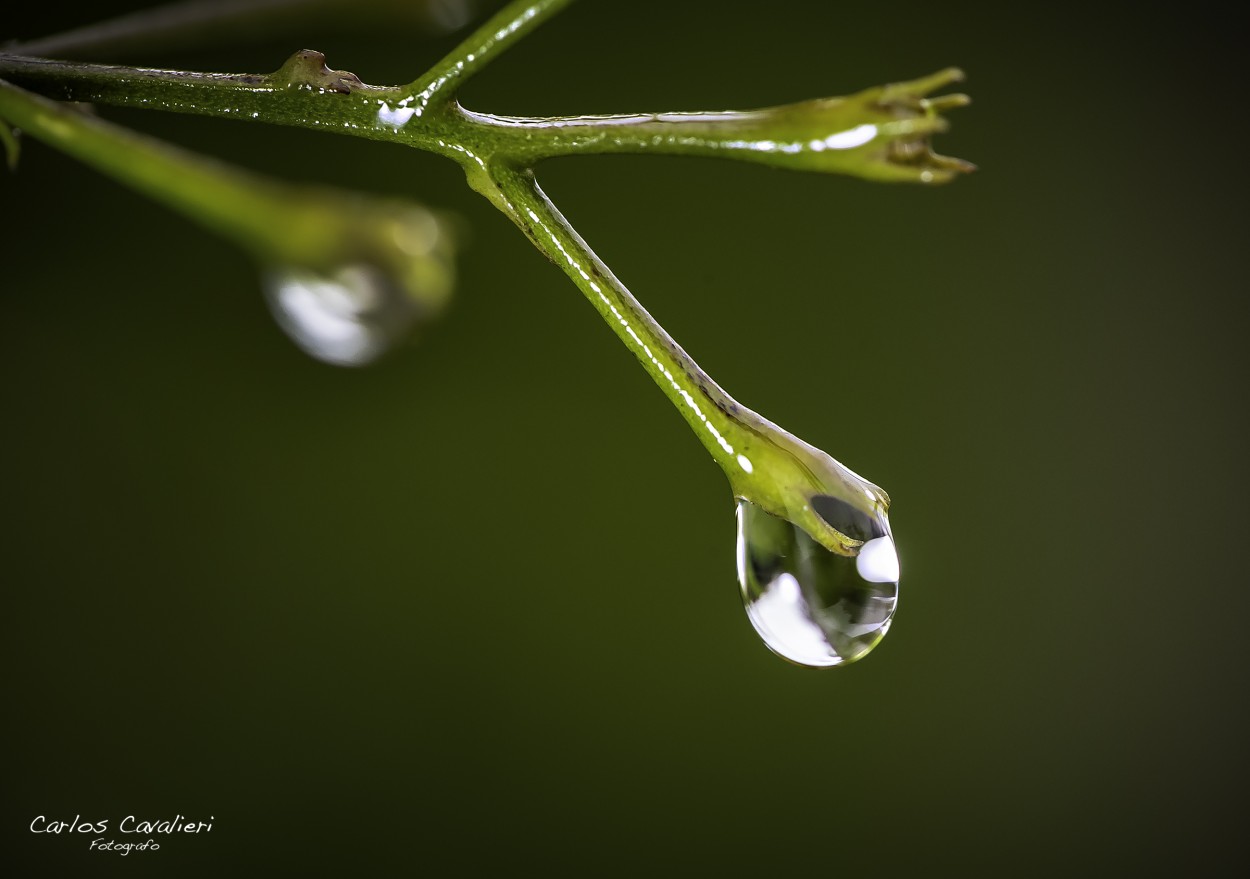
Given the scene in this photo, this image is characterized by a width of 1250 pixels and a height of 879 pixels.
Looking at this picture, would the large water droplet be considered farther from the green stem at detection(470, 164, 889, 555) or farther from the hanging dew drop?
the hanging dew drop

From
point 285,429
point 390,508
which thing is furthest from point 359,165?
point 390,508


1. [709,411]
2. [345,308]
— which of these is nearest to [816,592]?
[709,411]

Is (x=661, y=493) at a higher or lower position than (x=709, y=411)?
higher

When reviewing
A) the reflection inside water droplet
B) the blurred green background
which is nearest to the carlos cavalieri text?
the blurred green background

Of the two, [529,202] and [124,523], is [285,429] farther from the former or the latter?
[529,202]

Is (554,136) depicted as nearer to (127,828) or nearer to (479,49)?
(479,49)
